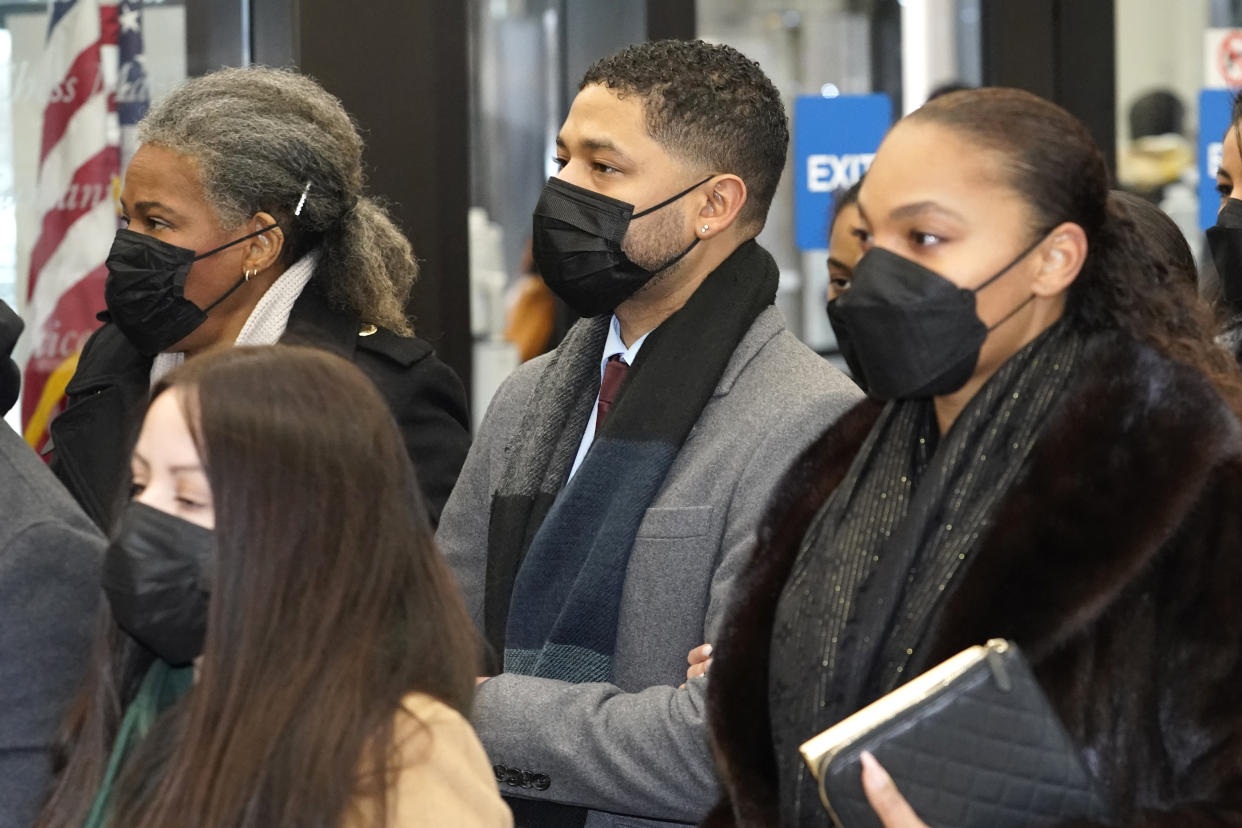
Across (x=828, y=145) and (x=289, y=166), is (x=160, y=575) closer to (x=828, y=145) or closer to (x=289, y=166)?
(x=289, y=166)

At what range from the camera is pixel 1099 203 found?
6.74ft

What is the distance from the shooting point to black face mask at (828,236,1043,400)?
6.52ft

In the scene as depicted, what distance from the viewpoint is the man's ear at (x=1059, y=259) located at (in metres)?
2.01

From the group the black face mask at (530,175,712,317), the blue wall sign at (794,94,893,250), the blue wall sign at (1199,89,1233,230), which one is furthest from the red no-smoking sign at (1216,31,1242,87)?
the black face mask at (530,175,712,317)

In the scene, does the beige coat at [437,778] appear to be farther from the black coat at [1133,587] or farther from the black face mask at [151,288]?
the black face mask at [151,288]

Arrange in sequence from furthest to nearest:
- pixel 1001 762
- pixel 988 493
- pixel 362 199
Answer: pixel 362 199 < pixel 988 493 < pixel 1001 762

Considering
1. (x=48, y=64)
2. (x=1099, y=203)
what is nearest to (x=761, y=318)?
(x=1099, y=203)

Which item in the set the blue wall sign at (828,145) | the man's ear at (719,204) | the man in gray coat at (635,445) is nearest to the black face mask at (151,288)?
the man in gray coat at (635,445)

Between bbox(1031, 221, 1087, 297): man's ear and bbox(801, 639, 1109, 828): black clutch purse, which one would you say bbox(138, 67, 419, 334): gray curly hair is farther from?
bbox(801, 639, 1109, 828): black clutch purse

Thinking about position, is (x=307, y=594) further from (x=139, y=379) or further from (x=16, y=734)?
(x=139, y=379)

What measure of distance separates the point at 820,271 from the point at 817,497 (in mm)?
3895

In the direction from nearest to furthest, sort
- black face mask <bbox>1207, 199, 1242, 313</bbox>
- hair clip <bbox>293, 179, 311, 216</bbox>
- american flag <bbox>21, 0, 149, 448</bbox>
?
black face mask <bbox>1207, 199, 1242, 313</bbox> → hair clip <bbox>293, 179, 311, 216</bbox> → american flag <bbox>21, 0, 149, 448</bbox>

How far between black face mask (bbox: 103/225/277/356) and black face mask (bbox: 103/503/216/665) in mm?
1463

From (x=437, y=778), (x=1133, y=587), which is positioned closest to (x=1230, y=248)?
(x=1133, y=587)
